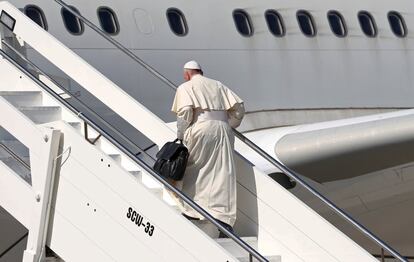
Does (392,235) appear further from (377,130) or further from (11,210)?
(11,210)

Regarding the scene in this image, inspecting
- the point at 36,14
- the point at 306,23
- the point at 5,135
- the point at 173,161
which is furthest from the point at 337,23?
the point at 173,161

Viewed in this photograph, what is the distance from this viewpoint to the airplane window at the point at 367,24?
14477mm

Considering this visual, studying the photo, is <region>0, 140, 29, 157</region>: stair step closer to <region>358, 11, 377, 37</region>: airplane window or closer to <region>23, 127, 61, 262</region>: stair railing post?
<region>23, 127, 61, 262</region>: stair railing post

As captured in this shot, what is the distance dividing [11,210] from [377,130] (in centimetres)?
435

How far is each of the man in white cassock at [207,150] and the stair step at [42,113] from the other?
989 millimetres

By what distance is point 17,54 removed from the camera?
8.94m

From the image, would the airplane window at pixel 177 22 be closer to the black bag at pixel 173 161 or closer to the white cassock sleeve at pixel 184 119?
the white cassock sleeve at pixel 184 119

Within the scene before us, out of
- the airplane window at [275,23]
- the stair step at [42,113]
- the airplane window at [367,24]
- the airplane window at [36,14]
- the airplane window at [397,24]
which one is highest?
the airplane window at [397,24]

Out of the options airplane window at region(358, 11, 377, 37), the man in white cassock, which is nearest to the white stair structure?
the man in white cassock

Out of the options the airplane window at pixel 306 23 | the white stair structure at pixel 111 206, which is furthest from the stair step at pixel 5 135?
the airplane window at pixel 306 23

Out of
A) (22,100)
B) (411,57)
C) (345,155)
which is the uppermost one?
(411,57)

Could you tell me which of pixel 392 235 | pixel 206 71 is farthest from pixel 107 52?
pixel 392 235

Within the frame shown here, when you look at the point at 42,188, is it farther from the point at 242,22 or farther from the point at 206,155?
the point at 242,22

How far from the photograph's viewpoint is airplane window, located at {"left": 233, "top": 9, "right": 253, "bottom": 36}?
1309cm
